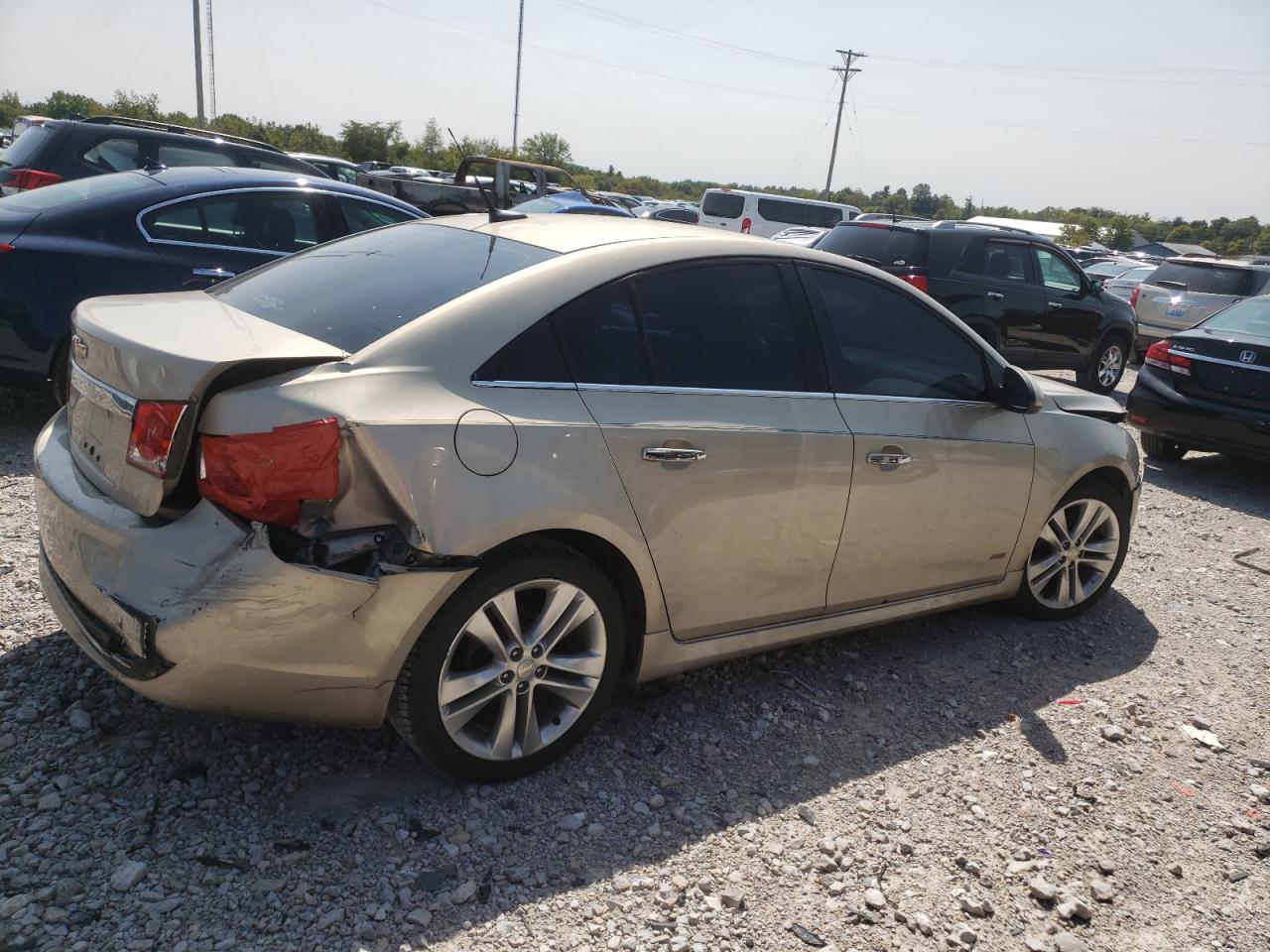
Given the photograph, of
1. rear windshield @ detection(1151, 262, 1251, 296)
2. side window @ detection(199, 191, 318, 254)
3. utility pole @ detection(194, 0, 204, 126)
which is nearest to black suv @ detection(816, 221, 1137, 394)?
rear windshield @ detection(1151, 262, 1251, 296)

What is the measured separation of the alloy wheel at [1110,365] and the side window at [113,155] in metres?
10.8

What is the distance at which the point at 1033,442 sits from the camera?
424cm

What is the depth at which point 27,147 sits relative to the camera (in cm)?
899

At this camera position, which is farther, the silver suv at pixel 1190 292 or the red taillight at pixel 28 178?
the silver suv at pixel 1190 292

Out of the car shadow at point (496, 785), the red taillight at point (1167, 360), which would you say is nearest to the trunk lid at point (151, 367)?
the car shadow at point (496, 785)

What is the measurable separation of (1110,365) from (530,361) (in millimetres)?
11301

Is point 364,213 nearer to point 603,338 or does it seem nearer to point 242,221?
point 242,221

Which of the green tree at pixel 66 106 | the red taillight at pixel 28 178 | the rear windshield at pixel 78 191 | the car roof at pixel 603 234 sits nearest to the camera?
the car roof at pixel 603 234

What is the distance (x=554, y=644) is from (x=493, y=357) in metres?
0.87

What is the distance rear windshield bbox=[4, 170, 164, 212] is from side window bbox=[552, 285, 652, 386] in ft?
13.6

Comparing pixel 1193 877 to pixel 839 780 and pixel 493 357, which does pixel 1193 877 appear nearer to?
pixel 839 780

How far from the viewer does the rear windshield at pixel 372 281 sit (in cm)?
295

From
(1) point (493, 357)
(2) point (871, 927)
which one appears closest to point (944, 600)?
(2) point (871, 927)

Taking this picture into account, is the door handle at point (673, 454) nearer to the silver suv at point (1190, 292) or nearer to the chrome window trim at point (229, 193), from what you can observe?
the chrome window trim at point (229, 193)
